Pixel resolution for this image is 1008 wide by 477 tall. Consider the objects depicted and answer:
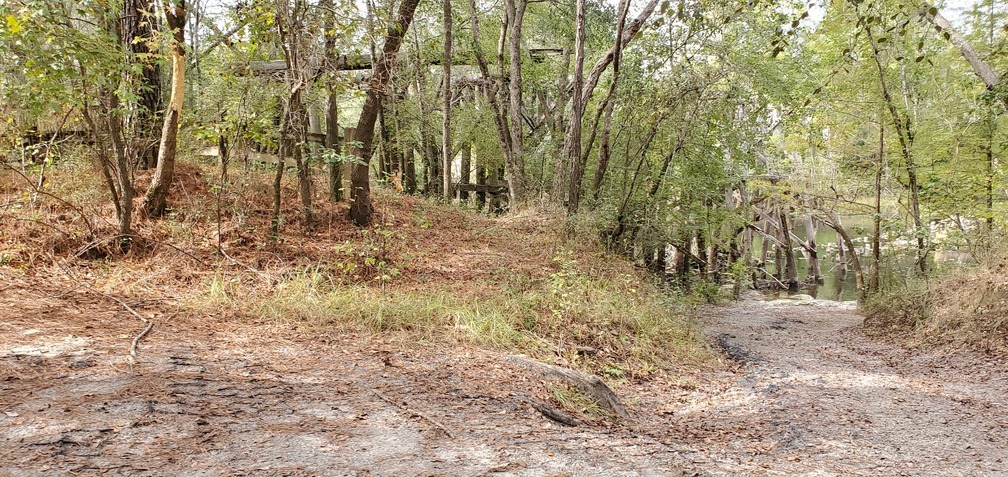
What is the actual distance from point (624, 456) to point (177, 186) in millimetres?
7569

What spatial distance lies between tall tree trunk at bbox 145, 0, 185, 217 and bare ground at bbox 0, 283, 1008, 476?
2.29m

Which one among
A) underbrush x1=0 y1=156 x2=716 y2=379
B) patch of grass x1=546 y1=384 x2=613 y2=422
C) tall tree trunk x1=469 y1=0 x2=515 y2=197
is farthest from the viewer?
tall tree trunk x1=469 y1=0 x2=515 y2=197

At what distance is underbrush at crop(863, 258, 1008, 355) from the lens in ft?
19.6

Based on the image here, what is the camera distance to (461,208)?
12570 mm

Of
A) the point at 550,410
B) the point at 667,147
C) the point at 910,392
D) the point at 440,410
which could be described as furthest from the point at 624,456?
the point at 667,147

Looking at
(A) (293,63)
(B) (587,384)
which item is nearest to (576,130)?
(A) (293,63)

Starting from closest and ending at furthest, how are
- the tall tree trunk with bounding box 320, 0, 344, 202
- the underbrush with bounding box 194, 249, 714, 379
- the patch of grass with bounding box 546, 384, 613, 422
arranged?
the patch of grass with bounding box 546, 384, 613, 422
the underbrush with bounding box 194, 249, 714, 379
the tall tree trunk with bounding box 320, 0, 344, 202

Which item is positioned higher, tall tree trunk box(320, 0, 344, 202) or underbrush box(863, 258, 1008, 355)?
tall tree trunk box(320, 0, 344, 202)

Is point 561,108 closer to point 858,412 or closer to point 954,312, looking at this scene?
point 954,312

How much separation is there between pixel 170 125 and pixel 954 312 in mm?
10099

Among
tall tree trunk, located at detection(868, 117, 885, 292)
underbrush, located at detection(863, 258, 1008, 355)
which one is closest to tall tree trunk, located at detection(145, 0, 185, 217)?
underbrush, located at detection(863, 258, 1008, 355)

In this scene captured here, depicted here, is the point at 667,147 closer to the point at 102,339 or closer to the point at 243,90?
the point at 243,90

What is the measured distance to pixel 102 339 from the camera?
3.81 m

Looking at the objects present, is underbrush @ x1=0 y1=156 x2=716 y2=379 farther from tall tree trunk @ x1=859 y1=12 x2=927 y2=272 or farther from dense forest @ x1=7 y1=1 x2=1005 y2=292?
tall tree trunk @ x1=859 y1=12 x2=927 y2=272
